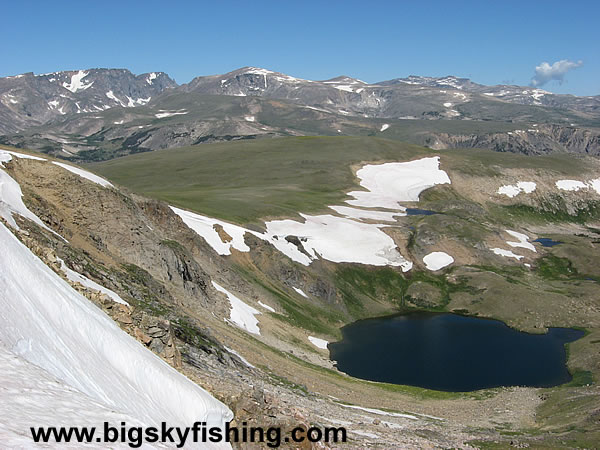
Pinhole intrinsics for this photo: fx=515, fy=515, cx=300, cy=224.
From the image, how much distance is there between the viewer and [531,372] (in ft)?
225

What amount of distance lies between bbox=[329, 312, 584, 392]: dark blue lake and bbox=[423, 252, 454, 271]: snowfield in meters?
19.8

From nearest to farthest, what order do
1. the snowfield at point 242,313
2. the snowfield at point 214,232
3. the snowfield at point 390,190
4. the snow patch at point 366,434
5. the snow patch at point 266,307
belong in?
the snow patch at point 366,434, the snowfield at point 242,313, the snow patch at point 266,307, the snowfield at point 214,232, the snowfield at point 390,190

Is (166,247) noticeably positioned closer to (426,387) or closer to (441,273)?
(426,387)

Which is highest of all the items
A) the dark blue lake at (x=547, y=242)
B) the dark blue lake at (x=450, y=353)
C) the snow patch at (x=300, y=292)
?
the dark blue lake at (x=547, y=242)

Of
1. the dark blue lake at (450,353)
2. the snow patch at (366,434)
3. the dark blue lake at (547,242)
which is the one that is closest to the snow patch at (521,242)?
the dark blue lake at (547,242)

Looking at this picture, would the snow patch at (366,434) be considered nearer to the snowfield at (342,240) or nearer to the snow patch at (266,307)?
the snow patch at (266,307)

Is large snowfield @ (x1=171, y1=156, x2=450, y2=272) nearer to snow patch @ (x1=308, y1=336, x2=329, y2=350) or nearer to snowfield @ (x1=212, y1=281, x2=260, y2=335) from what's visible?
snowfield @ (x1=212, y1=281, x2=260, y2=335)

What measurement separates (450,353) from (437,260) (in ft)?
136

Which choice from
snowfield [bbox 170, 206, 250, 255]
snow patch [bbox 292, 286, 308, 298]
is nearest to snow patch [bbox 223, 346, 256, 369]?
snowfield [bbox 170, 206, 250, 255]

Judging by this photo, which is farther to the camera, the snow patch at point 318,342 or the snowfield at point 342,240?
the snowfield at point 342,240

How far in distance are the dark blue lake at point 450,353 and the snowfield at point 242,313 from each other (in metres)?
13.2

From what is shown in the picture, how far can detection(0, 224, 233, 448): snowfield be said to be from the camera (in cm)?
1184

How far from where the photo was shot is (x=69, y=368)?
47.8 ft

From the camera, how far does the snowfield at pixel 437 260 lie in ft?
367
